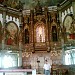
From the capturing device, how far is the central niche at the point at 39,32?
1193 inches

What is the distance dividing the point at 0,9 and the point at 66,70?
1372 centimetres

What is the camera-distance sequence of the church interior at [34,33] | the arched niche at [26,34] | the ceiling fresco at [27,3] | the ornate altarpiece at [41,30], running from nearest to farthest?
the church interior at [34,33], the ornate altarpiece at [41,30], the ceiling fresco at [27,3], the arched niche at [26,34]

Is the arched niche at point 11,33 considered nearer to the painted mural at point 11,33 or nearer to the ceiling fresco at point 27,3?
the painted mural at point 11,33

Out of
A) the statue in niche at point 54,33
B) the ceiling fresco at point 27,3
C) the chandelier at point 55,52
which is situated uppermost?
the ceiling fresco at point 27,3

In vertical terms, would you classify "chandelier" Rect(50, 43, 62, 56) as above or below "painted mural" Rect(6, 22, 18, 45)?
below

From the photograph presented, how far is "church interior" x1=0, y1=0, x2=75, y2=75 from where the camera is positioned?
28.5 meters

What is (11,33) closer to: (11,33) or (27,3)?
(11,33)

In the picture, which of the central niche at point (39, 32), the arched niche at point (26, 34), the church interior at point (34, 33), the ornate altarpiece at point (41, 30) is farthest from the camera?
the arched niche at point (26, 34)

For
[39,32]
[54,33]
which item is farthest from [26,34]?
[54,33]

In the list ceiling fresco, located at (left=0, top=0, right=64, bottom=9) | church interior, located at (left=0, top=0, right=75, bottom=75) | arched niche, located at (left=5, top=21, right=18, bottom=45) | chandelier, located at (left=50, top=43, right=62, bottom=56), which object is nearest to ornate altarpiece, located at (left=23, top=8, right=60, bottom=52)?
church interior, located at (left=0, top=0, right=75, bottom=75)

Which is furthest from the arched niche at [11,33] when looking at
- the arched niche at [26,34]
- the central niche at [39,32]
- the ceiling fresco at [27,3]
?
the central niche at [39,32]

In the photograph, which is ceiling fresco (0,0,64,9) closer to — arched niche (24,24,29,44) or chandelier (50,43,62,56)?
arched niche (24,24,29,44)

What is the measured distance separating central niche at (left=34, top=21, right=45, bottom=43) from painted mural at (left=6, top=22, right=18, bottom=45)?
327cm

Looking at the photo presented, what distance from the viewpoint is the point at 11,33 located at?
3016 centimetres
